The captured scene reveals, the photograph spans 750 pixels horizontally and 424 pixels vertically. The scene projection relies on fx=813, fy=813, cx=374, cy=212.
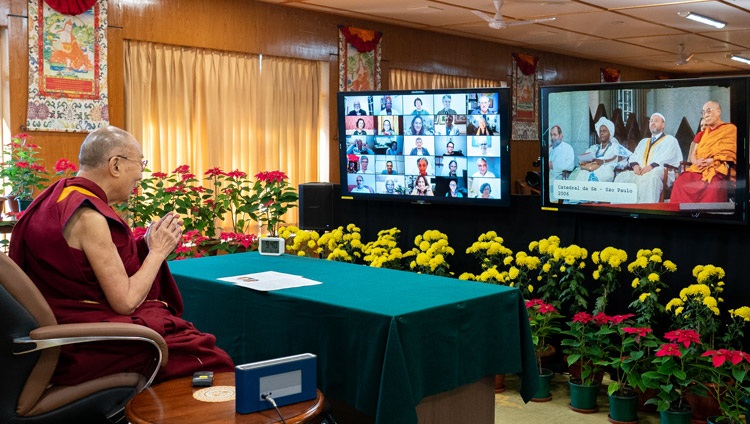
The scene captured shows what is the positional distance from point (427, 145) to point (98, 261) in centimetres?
313

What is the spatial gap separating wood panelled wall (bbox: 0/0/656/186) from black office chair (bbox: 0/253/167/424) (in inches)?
179

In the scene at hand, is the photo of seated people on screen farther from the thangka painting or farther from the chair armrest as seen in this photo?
the thangka painting

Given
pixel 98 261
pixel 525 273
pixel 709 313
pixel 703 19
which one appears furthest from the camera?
pixel 703 19

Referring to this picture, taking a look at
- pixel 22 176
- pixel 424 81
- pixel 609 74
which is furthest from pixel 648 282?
pixel 609 74

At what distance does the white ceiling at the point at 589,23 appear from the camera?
844cm

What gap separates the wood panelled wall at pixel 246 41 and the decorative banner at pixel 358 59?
4.1 inches

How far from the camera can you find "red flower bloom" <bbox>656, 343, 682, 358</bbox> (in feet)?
12.3

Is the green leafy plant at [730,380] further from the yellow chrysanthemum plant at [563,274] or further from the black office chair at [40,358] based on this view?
the black office chair at [40,358]

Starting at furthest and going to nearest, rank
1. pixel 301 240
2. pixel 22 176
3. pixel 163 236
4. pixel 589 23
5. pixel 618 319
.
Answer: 1. pixel 589 23
2. pixel 22 176
3. pixel 301 240
4. pixel 618 319
5. pixel 163 236

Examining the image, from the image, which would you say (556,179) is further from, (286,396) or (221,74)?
(221,74)

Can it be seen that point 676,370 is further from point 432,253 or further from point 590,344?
point 432,253

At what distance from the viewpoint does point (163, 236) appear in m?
2.76

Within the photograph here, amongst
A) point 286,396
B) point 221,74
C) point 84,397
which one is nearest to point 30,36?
point 221,74

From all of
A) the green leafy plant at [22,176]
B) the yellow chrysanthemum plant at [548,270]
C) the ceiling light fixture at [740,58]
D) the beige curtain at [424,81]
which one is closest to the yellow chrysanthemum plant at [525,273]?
the yellow chrysanthemum plant at [548,270]
